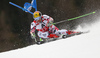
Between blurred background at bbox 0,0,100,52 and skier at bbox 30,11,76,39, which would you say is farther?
blurred background at bbox 0,0,100,52

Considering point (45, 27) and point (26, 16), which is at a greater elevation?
point (26, 16)

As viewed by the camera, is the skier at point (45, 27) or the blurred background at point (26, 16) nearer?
the skier at point (45, 27)

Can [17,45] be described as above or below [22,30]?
below

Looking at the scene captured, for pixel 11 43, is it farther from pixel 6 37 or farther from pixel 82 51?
pixel 82 51

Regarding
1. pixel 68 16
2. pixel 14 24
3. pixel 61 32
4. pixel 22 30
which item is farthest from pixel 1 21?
pixel 61 32

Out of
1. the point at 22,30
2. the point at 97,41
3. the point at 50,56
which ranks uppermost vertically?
the point at 22,30

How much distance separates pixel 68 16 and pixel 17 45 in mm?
6132

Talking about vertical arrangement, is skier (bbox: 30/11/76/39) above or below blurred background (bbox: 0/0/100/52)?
below

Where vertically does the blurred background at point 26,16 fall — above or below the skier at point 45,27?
above

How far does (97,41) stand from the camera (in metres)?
4.27

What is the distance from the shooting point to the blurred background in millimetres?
17203

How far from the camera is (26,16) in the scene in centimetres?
1794

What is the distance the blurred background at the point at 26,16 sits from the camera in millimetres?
17203

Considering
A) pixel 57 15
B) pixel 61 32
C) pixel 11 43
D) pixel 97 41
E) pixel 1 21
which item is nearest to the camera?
pixel 97 41
